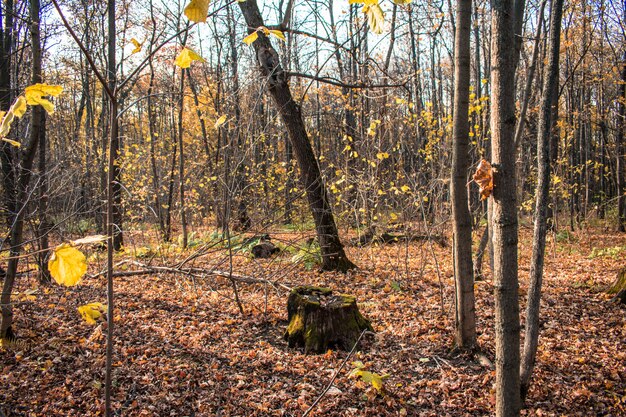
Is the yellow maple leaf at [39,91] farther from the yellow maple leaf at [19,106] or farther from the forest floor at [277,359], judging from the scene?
the forest floor at [277,359]

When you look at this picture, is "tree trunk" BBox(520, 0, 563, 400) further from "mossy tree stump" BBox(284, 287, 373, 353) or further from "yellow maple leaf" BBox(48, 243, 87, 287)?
"yellow maple leaf" BBox(48, 243, 87, 287)

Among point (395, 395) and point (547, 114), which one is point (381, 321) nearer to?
point (395, 395)

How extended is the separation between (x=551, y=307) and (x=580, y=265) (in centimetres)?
307

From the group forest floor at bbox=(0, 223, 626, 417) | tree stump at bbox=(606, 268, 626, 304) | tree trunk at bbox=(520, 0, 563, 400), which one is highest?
tree trunk at bbox=(520, 0, 563, 400)

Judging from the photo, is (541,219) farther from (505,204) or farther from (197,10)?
(197,10)

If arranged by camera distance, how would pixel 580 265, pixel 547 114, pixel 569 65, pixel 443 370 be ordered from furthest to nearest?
1. pixel 569 65
2. pixel 580 265
3. pixel 443 370
4. pixel 547 114

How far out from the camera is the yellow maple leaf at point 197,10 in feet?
2.98

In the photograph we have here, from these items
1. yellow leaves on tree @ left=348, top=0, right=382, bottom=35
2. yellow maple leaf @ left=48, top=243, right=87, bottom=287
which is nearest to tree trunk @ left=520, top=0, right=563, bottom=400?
yellow leaves on tree @ left=348, top=0, right=382, bottom=35

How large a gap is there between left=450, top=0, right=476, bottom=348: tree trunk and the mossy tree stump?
1.05m

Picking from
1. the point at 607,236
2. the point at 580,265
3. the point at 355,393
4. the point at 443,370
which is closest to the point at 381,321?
the point at 443,370

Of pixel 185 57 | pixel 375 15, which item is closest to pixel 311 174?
pixel 185 57

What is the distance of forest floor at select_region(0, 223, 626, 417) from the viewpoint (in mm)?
3145

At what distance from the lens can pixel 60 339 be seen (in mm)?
4207

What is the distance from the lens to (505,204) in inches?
71.9
